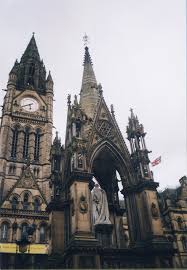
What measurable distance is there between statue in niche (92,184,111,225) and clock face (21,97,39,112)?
45.6 m

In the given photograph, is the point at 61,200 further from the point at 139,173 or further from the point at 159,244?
the point at 159,244

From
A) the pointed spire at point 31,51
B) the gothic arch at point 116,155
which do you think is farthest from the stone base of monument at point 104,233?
the pointed spire at point 31,51

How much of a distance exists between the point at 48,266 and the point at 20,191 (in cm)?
3191

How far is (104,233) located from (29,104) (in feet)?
159

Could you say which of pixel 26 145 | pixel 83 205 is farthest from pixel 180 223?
pixel 83 205

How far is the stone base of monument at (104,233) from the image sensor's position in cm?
1867

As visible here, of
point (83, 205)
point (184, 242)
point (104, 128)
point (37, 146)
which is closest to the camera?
point (83, 205)

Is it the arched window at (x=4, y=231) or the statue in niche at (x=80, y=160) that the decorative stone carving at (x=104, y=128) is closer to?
the statue in niche at (x=80, y=160)

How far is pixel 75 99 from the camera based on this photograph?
72.7 ft

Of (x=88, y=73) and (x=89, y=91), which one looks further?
(x=88, y=73)

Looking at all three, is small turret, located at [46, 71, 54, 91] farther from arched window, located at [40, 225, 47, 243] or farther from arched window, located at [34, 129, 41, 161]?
arched window, located at [40, 225, 47, 243]

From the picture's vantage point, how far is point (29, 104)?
64062 millimetres

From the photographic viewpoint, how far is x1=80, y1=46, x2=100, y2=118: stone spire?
24.2m

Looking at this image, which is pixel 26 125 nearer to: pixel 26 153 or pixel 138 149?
pixel 26 153
